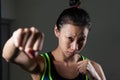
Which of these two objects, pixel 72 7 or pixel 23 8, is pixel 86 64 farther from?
pixel 23 8

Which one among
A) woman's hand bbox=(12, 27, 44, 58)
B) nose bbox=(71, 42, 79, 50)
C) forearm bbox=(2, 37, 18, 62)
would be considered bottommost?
nose bbox=(71, 42, 79, 50)

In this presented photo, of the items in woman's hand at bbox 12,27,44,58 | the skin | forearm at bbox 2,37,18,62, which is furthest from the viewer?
the skin

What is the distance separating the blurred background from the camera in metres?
2.80

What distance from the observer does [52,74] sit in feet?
4.00

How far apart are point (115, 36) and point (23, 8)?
1085mm

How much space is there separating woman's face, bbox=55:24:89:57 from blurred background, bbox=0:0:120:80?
1.57 meters

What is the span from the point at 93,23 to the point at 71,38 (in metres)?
1.66

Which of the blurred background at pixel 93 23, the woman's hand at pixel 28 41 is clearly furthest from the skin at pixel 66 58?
the blurred background at pixel 93 23

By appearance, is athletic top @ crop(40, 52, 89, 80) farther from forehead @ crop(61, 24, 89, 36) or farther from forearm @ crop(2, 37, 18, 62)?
forearm @ crop(2, 37, 18, 62)

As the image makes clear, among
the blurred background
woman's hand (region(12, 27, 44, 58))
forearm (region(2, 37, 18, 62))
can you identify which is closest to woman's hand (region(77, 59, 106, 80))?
forearm (region(2, 37, 18, 62))

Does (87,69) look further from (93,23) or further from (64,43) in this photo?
(93,23)

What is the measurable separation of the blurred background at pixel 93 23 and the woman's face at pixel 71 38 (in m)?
1.57

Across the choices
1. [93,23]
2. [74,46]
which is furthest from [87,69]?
[93,23]

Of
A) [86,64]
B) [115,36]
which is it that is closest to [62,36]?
[86,64]
